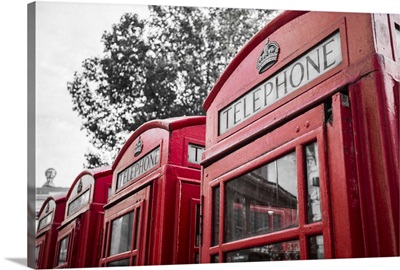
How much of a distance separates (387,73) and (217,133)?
3.20ft

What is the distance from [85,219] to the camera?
302 cm

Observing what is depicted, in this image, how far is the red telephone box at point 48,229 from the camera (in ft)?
8.18

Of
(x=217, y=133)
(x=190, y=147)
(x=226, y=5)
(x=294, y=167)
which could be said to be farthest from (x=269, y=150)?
(x=226, y=5)

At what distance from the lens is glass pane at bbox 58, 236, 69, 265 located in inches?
106

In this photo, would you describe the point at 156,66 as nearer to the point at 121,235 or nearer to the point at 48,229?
the point at 121,235

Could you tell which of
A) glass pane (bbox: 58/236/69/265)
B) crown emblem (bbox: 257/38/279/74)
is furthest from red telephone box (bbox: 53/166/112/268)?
crown emblem (bbox: 257/38/279/74)

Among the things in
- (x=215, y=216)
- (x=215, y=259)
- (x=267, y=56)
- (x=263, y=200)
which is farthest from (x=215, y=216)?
(x=267, y=56)

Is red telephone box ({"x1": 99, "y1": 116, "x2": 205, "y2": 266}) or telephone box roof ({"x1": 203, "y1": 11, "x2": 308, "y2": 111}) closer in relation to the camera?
telephone box roof ({"x1": 203, "y1": 11, "x2": 308, "y2": 111})

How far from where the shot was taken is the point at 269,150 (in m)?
2.11

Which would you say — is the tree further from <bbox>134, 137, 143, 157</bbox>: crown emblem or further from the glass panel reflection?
the glass panel reflection

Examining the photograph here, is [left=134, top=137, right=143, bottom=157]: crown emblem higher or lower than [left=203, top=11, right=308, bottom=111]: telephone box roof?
lower

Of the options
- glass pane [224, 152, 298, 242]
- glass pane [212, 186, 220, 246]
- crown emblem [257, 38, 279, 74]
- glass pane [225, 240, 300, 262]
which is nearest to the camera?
glass pane [225, 240, 300, 262]

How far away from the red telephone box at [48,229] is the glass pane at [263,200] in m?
0.98

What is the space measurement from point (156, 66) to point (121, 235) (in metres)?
1.05
